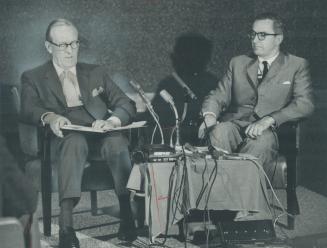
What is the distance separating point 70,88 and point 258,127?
1323 millimetres

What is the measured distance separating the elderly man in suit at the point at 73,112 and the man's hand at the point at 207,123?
1.63 feet

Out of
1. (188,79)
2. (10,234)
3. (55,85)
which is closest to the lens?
(10,234)

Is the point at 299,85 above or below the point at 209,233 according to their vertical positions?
above

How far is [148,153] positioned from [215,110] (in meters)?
0.95

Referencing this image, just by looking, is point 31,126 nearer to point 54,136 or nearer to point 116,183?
point 54,136

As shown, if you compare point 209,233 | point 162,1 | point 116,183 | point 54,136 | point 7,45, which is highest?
point 162,1

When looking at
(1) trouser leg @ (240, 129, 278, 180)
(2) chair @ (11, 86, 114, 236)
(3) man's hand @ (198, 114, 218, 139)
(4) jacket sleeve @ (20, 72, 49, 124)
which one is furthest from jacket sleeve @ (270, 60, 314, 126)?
(4) jacket sleeve @ (20, 72, 49, 124)

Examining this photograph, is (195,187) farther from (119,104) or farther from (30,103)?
(30,103)

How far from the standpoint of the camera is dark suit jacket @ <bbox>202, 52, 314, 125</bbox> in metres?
4.41

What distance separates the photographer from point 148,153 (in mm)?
3736

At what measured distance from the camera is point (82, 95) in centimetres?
447

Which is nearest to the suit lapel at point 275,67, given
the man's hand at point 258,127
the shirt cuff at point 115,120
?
the man's hand at point 258,127

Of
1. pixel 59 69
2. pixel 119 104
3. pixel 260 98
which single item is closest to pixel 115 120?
pixel 119 104

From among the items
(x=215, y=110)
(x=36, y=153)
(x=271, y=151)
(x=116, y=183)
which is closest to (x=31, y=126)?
(x=36, y=153)
